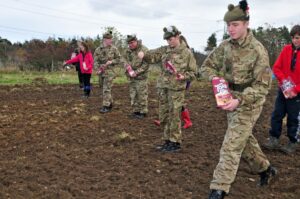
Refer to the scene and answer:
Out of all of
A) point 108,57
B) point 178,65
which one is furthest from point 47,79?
point 178,65

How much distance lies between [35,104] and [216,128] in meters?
6.24

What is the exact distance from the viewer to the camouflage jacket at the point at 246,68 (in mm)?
4812

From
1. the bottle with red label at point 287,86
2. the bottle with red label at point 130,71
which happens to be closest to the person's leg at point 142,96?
the bottle with red label at point 130,71

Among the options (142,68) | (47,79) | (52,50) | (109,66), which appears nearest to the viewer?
(142,68)

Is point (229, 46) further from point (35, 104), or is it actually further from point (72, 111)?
point (35, 104)

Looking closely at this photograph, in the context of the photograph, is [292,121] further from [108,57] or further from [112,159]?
[108,57]

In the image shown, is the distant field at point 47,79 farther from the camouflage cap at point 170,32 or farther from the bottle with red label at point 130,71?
the camouflage cap at point 170,32

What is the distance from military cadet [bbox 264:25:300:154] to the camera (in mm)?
6895

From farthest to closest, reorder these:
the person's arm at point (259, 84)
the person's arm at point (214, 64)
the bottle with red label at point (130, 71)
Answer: the bottle with red label at point (130, 71) < the person's arm at point (214, 64) < the person's arm at point (259, 84)

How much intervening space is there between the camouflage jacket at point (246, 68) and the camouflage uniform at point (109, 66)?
6269 mm

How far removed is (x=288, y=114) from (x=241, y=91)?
2532 millimetres

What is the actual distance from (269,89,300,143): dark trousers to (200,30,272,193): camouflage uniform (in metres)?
2.25

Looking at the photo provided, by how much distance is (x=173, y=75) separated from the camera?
280 inches

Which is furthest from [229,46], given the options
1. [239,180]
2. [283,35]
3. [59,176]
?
[283,35]
